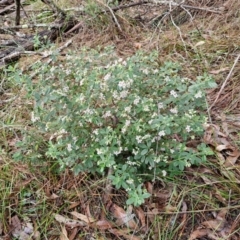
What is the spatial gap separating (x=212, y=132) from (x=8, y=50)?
1679 millimetres

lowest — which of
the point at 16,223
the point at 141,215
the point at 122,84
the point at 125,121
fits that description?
the point at 16,223

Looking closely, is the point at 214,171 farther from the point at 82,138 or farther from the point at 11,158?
the point at 11,158

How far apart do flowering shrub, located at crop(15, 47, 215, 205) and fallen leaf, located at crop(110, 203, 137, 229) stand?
0.11 m

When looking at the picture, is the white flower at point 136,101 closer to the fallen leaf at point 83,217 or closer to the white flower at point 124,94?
the white flower at point 124,94

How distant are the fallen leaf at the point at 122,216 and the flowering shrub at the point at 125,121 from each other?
111 mm

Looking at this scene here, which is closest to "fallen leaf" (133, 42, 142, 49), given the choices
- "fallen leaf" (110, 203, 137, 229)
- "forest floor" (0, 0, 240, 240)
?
"forest floor" (0, 0, 240, 240)

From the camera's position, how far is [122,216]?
64.5 inches

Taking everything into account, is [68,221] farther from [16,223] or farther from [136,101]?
[136,101]

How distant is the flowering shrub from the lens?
1.54 m

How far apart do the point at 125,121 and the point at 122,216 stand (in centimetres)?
39

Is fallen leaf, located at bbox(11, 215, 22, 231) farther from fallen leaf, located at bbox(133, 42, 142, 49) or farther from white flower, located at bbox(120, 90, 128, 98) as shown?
fallen leaf, located at bbox(133, 42, 142, 49)

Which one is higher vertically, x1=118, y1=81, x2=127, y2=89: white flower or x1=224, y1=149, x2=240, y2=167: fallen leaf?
x1=118, y1=81, x2=127, y2=89: white flower

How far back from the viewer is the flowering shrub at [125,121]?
5.05 feet

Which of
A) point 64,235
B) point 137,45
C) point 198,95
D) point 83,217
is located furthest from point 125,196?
point 137,45
